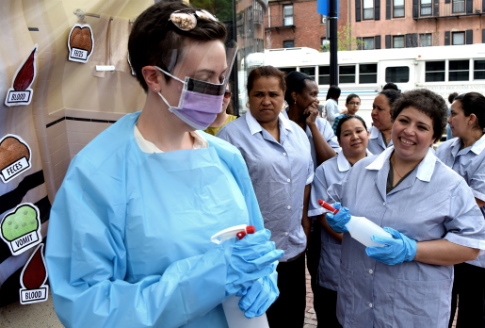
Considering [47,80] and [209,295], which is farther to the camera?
[47,80]

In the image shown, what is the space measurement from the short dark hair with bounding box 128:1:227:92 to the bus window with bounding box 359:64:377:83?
17.0 m

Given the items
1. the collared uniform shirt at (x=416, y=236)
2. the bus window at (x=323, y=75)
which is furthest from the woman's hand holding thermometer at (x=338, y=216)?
the bus window at (x=323, y=75)

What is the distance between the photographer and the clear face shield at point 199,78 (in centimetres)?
156

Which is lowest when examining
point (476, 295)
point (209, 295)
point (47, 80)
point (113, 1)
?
point (476, 295)

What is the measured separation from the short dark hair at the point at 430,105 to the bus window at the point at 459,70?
15880 mm

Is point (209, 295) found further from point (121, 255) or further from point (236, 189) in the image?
point (236, 189)

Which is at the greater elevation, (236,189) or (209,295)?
(236,189)

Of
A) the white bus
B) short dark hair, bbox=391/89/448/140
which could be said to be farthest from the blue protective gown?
the white bus

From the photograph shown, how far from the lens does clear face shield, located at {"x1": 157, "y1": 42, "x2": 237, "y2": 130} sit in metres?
1.56

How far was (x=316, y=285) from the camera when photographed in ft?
11.6

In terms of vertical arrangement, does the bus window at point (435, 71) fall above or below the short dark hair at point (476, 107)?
above

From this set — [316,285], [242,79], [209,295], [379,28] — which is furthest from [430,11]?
[209,295]

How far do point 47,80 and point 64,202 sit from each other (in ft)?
3.97

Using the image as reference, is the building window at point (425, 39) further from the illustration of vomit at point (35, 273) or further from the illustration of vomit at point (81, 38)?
the illustration of vomit at point (35, 273)
